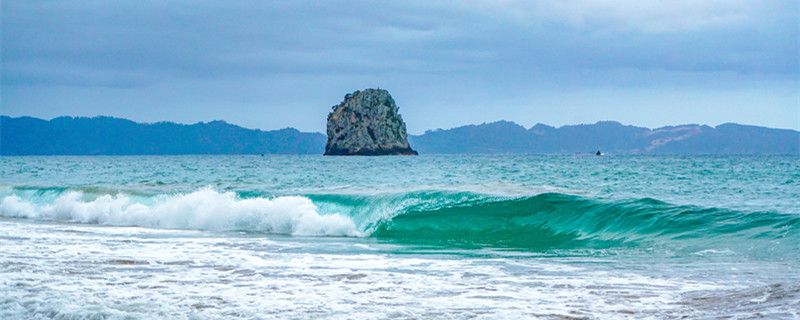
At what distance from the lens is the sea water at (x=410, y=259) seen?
6.70 m

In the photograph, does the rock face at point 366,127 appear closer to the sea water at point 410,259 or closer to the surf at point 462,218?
the surf at point 462,218

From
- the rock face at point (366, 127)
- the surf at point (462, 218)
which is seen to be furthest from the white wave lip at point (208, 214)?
the rock face at point (366, 127)

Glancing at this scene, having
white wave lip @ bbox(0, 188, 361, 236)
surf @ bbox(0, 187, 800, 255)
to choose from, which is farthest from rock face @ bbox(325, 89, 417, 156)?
surf @ bbox(0, 187, 800, 255)

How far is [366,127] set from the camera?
147m

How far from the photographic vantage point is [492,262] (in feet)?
33.3

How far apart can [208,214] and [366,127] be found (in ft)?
423

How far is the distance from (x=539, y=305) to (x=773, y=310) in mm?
2035

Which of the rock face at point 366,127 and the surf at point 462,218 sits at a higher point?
the rock face at point 366,127

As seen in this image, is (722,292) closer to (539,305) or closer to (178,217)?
(539,305)

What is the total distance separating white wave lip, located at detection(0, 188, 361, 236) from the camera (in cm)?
1683

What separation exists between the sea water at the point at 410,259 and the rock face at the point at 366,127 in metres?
124

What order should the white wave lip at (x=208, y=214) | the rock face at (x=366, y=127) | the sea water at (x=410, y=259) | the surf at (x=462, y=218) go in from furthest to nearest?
the rock face at (x=366, y=127) → the white wave lip at (x=208, y=214) → the surf at (x=462, y=218) → the sea water at (x=410, y=259)

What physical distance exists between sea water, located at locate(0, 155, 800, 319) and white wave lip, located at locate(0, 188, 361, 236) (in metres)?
0.06

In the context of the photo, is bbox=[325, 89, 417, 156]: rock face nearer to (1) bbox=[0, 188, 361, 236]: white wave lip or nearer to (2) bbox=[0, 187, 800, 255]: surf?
(1) bbox=[0, 188, 361, 236]: white wave lip
